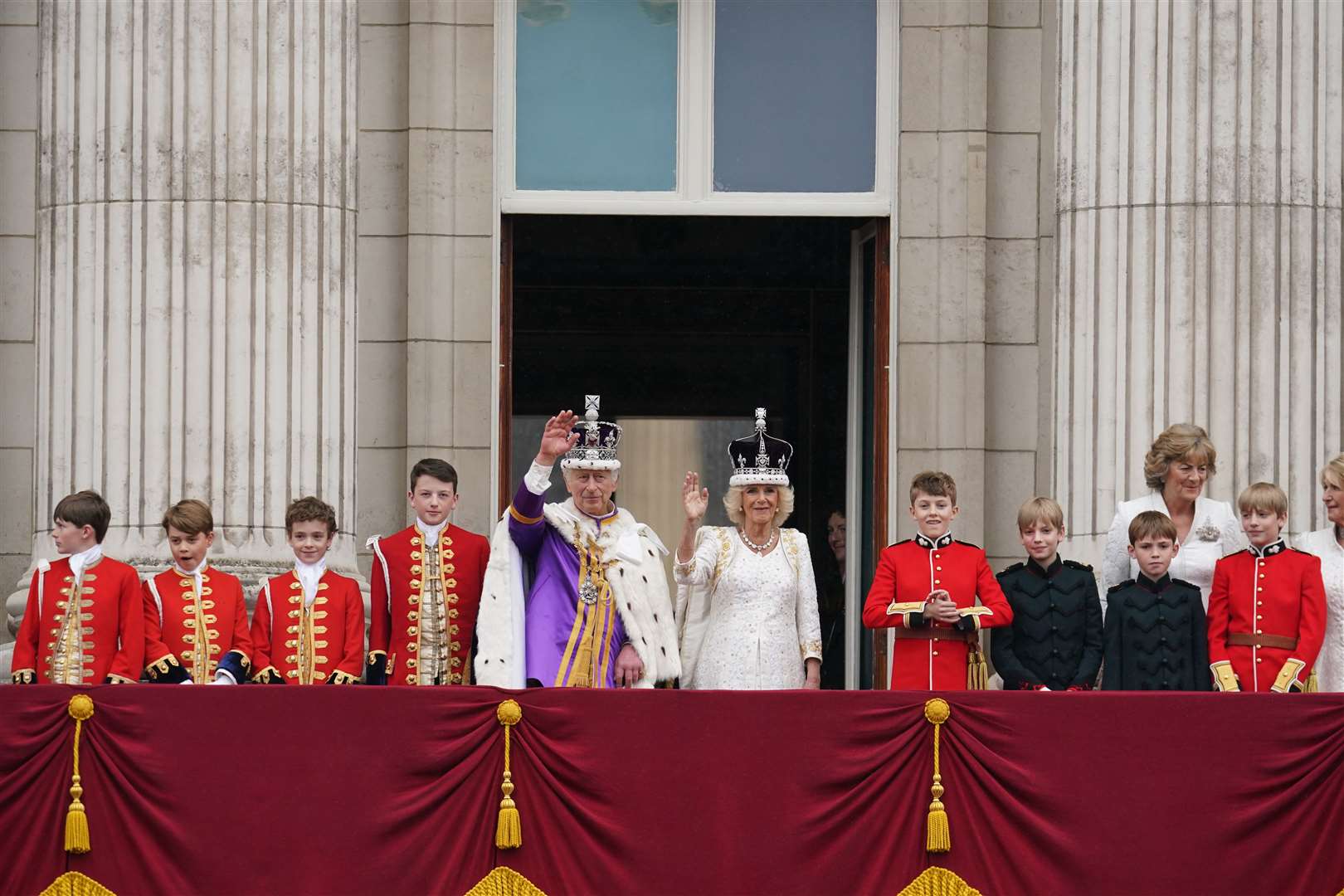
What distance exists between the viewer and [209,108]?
12.9m

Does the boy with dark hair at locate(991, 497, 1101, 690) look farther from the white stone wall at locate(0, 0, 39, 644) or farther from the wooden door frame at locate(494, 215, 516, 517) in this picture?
the white stone wall at locate(0, 0, 39, 644)

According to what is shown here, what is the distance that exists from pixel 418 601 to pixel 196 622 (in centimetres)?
106

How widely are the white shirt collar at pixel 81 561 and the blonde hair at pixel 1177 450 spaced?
5.16 meters

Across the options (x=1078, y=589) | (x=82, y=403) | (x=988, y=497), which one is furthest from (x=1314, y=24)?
(x=82, y=403)

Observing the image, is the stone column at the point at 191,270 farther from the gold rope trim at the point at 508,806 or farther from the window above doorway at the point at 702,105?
the gold rope trim at the point at 508,806

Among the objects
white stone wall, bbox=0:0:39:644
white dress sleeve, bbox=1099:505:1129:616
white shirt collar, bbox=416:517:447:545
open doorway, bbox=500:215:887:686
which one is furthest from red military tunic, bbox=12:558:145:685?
open doorway, bbox=500:215:887:686

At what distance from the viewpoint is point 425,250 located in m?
13.6

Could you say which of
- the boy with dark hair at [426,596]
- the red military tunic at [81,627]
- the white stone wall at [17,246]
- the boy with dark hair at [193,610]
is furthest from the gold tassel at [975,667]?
the white stone wall at [17,246]

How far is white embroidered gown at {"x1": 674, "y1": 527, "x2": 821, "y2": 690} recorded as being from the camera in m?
11.1

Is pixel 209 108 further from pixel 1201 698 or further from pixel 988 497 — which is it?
pixel 1201 698

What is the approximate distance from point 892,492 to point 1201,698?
402 cm

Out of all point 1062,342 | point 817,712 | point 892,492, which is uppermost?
point 1062,342

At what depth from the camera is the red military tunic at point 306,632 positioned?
427 inches

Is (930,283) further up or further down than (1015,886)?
further up
